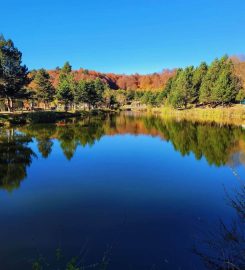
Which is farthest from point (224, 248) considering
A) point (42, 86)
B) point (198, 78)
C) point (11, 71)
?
point (198, 78)

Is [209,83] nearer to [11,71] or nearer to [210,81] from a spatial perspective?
[210,81]

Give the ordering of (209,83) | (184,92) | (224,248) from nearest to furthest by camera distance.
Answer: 1. (224,248)
2. (209,83)
3. (184,92)

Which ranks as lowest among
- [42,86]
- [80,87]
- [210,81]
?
[42,86]

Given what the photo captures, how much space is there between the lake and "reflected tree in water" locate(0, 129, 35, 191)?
2.3 inches

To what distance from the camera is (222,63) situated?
82062 mm

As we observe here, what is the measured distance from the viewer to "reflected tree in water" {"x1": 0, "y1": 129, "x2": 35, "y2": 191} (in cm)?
1392

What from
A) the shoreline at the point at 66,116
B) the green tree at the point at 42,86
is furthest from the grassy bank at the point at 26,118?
the green tree at the point at 42,86

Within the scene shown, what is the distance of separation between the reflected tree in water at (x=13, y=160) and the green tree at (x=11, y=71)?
21.4m

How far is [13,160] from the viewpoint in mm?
18578

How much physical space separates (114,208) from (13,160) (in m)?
10.5

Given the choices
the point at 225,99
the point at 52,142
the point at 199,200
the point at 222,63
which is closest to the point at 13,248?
the point at 199,200

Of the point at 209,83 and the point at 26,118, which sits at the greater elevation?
the point at 209,83

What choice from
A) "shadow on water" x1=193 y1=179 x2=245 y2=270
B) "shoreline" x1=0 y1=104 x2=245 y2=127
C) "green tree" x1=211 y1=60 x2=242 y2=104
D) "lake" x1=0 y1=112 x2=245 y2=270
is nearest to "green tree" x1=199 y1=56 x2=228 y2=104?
"green tree" x1=211 y1=60 x2=242 y2=104

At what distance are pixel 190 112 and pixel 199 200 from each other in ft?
225
